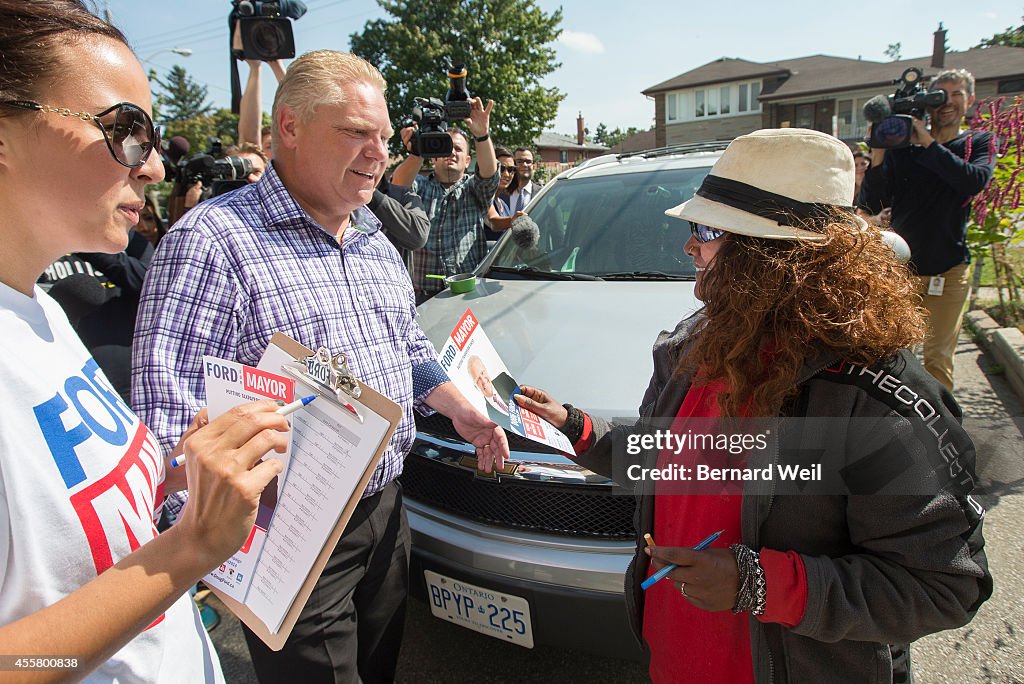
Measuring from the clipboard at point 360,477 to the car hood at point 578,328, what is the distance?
1131 millimetres

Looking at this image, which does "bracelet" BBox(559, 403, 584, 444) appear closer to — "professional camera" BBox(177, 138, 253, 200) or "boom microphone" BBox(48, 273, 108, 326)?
"boom microphone" BBox(48, 273, 108, 326)

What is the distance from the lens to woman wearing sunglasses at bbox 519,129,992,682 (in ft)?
3.54

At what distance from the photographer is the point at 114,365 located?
107 inches

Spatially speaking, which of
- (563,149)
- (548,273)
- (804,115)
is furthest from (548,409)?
(563,149)

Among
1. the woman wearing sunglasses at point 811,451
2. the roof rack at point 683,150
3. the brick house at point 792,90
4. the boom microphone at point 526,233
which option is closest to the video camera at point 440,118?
the boom microphone at point 526,233

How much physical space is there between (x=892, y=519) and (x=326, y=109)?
5.51ft

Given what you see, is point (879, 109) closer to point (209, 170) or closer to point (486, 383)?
point (486, 383)

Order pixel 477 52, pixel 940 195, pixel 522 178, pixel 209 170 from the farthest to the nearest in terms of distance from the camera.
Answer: pixel 477 52, pixel 522 178, pixel 940 195, pixel 209 170

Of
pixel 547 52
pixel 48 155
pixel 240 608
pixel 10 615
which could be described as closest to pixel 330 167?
pixel 48 155

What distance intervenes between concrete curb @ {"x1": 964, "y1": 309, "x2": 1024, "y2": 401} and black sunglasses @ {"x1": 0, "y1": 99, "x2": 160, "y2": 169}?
18.9 feet

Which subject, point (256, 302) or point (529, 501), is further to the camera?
point (529, 501)

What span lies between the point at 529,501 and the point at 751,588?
0.97 m

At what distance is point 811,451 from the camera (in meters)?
1.15

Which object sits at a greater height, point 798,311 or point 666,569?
point 798,311
